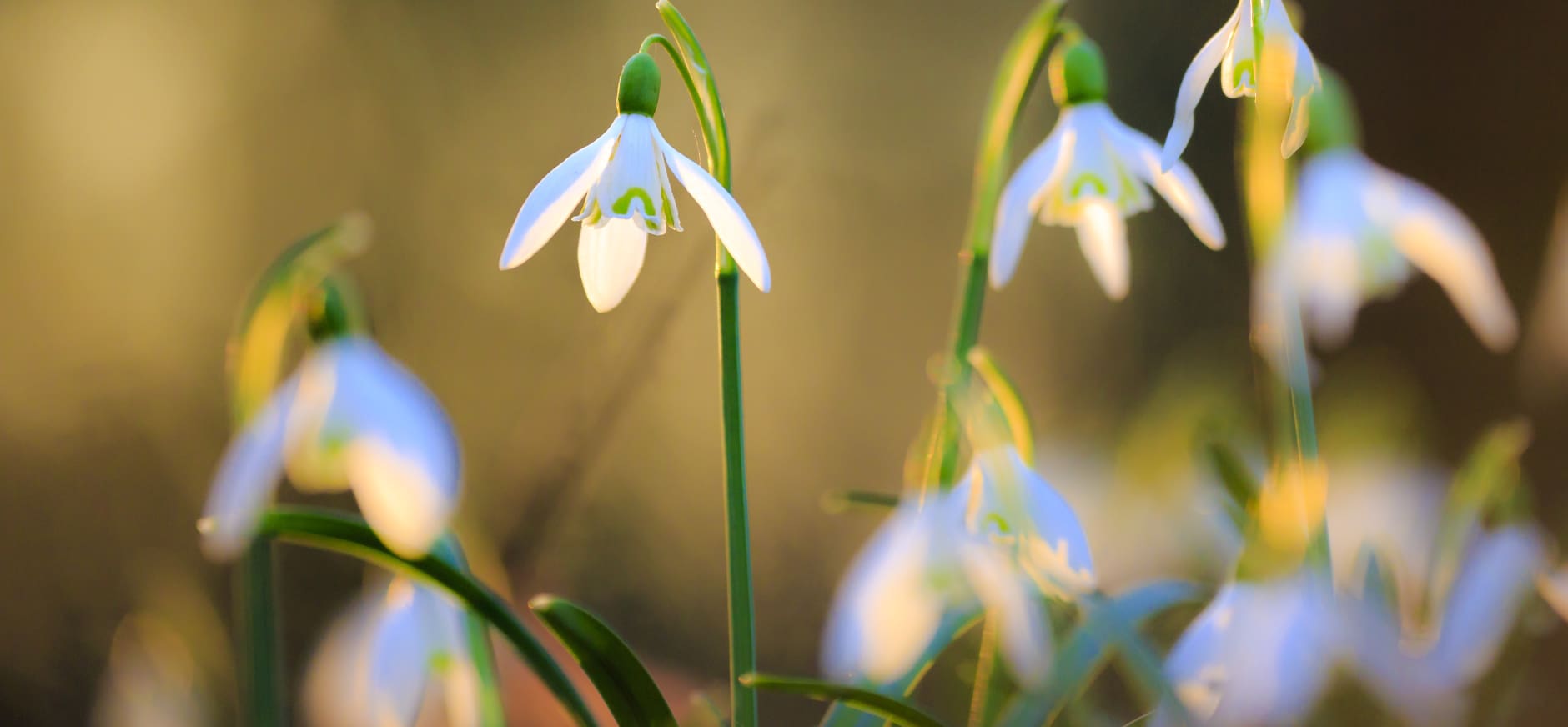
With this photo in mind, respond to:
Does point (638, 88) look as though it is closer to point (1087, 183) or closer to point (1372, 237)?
point (1087, 183)

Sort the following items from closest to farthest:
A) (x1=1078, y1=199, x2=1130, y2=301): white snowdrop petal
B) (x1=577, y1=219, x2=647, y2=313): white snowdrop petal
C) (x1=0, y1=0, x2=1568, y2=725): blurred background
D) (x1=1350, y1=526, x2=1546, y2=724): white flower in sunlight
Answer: (x1=1350, y1=526, x2=1546, y2=724): white flower in sunlight, (x1=577, y1=219, x2=647, y2=313): white snowdrop petal, (x1=1078, y1=199, x2=1130, y2=301): white snowdrop petal, (x1=0, y1=0, x2=1568, y2=725): blurred background

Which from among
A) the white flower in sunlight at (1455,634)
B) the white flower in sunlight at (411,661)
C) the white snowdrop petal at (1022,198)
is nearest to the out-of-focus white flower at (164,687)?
the white flower in sunlight at (411,661)

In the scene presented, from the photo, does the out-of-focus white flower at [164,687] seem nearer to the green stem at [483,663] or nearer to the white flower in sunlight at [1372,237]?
the green stem at [483,663]

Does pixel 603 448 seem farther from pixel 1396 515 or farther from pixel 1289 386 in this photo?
pixel 1289 386

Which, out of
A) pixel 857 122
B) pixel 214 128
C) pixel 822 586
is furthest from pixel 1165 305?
pixel 214 128

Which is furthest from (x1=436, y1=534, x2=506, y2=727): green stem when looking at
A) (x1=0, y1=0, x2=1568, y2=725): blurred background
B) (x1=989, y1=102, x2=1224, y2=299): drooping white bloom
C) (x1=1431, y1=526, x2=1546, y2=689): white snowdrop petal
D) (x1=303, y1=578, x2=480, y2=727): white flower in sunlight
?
(x1=0, y1=0, x2=1568, y2=725): blurred background

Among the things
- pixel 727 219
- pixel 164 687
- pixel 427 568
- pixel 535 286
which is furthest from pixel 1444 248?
pixel 535 286

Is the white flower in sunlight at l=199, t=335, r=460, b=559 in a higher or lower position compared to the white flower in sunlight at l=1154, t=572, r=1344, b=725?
higher

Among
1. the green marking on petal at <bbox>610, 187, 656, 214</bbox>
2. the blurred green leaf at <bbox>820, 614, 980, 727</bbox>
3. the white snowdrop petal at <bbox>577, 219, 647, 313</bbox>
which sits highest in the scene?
the green marking on petal at <bbox>610, 187, 656, 214</bbox>

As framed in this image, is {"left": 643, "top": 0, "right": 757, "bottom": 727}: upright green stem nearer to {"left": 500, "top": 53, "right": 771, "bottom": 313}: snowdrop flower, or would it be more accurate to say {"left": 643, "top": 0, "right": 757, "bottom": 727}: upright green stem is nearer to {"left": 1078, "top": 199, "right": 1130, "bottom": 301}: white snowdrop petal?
{"left": 500, "top": 53, "right": 771, "bottom": 313}: snowdrop flower
